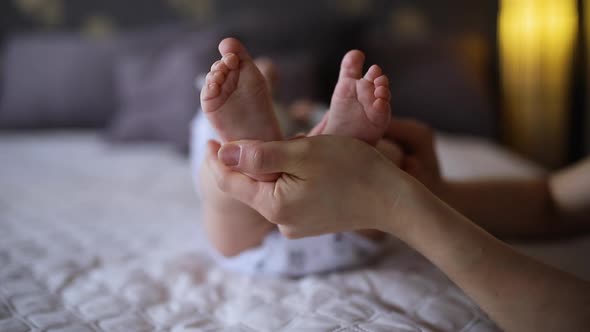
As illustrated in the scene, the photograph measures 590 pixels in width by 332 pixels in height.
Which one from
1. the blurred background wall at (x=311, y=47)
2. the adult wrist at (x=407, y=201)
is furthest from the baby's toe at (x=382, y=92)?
the blurred background wall at (x=311, y=47)

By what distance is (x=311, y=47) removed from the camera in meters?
1.75

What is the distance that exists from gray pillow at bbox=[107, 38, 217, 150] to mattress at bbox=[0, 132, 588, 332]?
1.15ft

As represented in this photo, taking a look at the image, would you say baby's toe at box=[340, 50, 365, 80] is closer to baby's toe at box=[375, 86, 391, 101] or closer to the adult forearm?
baby's toe at box=[375, 86, 391, 101]

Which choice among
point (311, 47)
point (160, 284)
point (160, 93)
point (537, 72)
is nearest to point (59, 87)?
point (160, 93)

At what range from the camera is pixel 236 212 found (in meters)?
0.67

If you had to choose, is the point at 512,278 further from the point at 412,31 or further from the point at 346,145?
the point at 412,31

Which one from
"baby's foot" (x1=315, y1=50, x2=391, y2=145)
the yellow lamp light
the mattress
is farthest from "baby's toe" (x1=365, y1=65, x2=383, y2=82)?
the yellow lamp light

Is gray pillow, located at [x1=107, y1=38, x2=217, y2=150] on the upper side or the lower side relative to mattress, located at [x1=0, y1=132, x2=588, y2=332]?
upper

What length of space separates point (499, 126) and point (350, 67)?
1.68 metres

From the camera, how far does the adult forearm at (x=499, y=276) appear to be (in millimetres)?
504

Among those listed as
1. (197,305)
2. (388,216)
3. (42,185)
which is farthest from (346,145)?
(42,185)

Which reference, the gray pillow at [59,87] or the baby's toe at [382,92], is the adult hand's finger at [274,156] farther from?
the gray pillow at [59,87]

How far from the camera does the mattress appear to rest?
60 centimetres

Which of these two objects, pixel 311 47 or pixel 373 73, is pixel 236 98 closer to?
pixel 373 73
